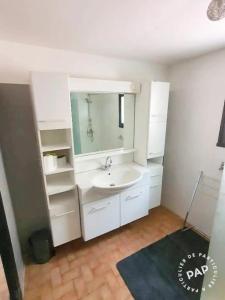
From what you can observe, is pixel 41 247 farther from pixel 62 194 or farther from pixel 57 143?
pixel 57 143

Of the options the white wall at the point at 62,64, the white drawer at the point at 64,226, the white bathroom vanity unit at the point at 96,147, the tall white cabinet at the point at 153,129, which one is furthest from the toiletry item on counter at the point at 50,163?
the tall white cabinet at the point at 153,129

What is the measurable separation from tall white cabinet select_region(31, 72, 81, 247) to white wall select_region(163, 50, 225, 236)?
4.96 feet

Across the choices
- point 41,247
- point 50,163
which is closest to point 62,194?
point 50,163

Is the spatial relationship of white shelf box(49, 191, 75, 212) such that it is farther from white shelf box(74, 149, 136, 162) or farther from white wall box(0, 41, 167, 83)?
white wall box(0, 41, 167, 83)

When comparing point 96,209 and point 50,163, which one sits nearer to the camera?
point 50,163

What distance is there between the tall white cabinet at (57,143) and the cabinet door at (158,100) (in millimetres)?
1043

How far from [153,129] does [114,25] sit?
1234 millimetres

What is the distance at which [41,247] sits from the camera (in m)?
1.72

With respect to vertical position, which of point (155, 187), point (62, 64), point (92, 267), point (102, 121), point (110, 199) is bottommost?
point (92, 267)

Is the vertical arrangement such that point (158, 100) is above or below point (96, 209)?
above

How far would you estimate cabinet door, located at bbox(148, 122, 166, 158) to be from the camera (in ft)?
6.97

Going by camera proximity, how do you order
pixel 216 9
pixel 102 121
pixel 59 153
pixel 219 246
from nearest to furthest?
pixel 216 9
pixel 219 246
pixel 59 153
pixel 102 121

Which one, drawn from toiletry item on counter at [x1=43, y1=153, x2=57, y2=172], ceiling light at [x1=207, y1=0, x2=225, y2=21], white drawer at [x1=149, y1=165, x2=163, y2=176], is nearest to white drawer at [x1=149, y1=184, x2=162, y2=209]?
white drawer at [x1=149, y1=165, x2=163, y2=176]

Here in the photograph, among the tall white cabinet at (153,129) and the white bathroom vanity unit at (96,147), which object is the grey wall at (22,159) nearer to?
the white bathroom vanity unit at (96,147)
